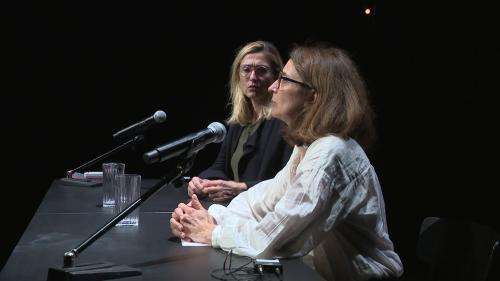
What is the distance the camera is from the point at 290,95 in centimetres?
211

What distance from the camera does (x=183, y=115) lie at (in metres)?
4.75

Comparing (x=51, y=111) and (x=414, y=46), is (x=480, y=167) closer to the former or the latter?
(x=414, y=46)

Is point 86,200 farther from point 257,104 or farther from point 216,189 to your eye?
point 257,104

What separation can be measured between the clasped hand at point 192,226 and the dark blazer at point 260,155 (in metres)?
1.07

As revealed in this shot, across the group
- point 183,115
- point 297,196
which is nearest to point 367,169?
point 297,196

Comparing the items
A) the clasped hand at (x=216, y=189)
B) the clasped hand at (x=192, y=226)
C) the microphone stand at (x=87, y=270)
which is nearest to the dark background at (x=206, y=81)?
the clasped hand at (x=216, y=189)

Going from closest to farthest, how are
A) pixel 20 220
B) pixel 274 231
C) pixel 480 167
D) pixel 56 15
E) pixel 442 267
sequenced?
pixel 274 231 → pixel 442 267 → pixel 480 167 → pixel 56 15 → pixel 20 220

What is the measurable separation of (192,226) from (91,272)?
503 millimetres

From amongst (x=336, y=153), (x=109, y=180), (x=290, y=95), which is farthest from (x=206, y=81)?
(x=336, y=153)

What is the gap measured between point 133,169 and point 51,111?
0.78 meters

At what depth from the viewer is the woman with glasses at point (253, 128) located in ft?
10.8

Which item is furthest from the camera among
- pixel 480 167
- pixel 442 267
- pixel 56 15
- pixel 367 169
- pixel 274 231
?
pixel 56 15

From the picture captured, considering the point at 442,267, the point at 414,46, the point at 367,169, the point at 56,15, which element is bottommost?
the point at 442,267

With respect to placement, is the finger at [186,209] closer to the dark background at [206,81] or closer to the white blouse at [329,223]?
the white blouse at [329,223]
